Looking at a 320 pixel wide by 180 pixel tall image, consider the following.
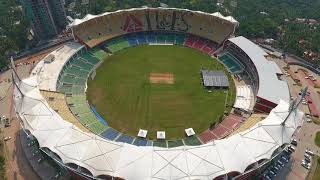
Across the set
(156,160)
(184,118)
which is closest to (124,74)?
(184,118)

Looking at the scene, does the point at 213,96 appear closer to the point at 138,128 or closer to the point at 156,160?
the point at 138,128

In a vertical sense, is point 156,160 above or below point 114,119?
above

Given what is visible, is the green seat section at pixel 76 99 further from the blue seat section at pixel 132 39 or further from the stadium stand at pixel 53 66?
the blue seat section at pixel 132 39

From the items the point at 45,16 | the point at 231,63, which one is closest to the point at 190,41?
the point at 231,63

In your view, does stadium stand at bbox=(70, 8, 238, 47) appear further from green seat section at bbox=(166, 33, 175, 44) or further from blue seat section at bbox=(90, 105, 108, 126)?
blue seat section at bbox=(90, 105, 108, 126)

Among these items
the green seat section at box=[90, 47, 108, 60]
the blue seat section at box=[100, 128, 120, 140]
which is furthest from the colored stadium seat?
the green seat section at box=[90, 47, 108, 60]

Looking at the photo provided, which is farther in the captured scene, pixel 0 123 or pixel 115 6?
pixel 115 6

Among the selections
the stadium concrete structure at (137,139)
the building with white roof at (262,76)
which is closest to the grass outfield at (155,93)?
the stadium concrete structure at (137,139)
